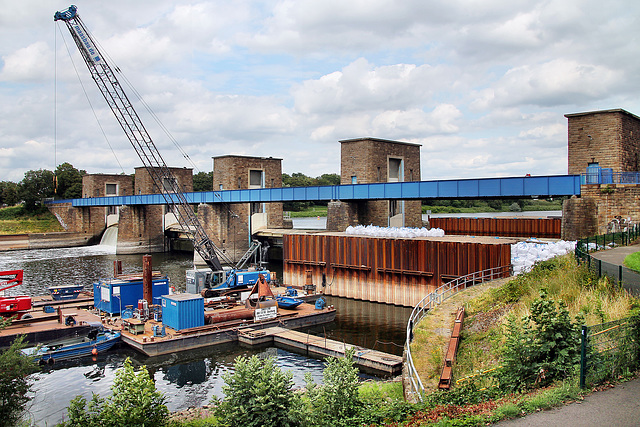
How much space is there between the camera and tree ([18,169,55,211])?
362 ft

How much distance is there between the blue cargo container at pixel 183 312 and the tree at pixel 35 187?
97.8m

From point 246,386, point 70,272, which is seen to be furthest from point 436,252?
point 70,272

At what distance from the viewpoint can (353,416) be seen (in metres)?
10.8

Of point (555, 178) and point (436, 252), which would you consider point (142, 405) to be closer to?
point (436, 252)

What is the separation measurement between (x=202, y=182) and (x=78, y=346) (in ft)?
446

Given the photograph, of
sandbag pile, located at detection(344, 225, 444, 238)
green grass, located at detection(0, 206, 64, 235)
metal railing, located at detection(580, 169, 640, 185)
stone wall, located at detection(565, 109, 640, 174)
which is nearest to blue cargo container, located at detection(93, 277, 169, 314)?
sandbag pile, located at detection(344, 225, 444, 238)

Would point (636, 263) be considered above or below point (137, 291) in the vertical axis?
above

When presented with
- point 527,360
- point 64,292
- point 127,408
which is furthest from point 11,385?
point 64,292

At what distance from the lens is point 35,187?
382 feet

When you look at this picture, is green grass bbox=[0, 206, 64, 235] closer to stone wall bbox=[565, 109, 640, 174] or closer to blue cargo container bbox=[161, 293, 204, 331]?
blue cargo container bbox=[161, 293, 204, 331]

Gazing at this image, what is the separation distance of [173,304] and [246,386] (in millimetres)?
20223

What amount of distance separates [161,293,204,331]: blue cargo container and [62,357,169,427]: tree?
17.7 meters

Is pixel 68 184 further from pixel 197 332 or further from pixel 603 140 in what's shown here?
pixel 603 140

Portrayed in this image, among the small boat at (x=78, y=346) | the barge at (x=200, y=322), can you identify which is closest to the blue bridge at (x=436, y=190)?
the barge at (x=200, y=322)
